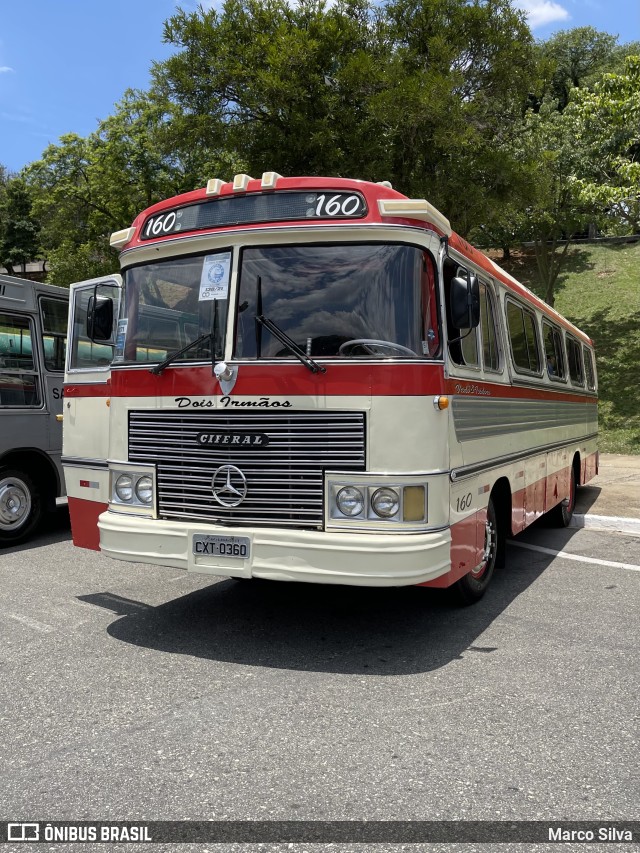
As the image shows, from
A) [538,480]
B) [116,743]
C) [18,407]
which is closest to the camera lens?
[116,743]

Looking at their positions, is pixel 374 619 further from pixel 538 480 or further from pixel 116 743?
pixel 538 480

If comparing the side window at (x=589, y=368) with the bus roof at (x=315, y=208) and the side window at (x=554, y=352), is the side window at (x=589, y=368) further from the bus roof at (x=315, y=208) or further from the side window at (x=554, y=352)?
the bus roof at (x=315, y=208)

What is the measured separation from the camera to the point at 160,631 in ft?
17.4

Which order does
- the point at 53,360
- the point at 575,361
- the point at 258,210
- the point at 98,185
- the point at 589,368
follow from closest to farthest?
the point at 258,210
the point at 53,360
the point at 575,361
the point at 589,368
the point at 98,185

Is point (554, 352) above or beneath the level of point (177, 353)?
above

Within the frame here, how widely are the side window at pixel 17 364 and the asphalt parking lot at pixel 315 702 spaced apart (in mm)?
2756

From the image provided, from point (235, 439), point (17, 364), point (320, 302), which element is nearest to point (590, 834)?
point (235, 439)

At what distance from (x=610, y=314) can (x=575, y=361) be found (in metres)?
20.0

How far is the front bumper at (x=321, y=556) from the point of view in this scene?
4.45 metres

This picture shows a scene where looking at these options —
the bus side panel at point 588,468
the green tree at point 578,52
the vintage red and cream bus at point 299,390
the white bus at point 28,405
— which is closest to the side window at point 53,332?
the white bus at point 28,405

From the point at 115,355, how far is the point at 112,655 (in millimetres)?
2129

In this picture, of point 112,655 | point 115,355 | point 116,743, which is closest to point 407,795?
point 116,743

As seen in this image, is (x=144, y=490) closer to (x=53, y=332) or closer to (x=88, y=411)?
(x=88, y=411)

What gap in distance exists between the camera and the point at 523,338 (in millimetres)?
7375
